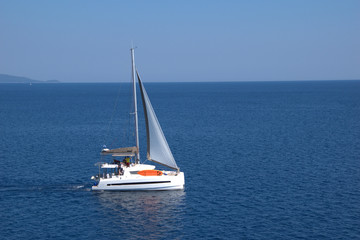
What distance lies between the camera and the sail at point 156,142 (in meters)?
49.8

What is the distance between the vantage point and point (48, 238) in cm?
3497

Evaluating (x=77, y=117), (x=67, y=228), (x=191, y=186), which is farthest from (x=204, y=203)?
(x=77, y=117)

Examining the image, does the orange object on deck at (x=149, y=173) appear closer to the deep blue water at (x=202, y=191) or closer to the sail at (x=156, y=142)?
the deep blue water at (x=202, y=191)

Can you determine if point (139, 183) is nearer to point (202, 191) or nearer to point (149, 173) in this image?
point (149, 173)

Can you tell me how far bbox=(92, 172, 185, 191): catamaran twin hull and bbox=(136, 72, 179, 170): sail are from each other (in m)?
3.10

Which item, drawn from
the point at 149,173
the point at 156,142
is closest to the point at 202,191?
the point at 149,173

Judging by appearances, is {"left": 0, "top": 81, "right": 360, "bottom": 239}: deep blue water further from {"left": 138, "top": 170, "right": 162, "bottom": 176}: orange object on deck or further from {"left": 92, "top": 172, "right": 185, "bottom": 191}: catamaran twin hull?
{"left": 138, "top": 170, "right": 162, "bottom": 176}: orange object on deck

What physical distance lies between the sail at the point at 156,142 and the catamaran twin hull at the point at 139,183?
310 cm

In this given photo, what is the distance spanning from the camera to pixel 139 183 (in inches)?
1845

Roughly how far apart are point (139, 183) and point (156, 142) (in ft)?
19.9

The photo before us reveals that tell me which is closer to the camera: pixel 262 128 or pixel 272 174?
pixel 272 174

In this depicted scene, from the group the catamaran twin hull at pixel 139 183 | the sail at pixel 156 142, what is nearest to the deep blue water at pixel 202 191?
the catamaran twin hull at pixel 139 183

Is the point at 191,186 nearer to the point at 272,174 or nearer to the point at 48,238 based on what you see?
the point at 272,174

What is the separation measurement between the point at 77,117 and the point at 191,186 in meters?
75.6
